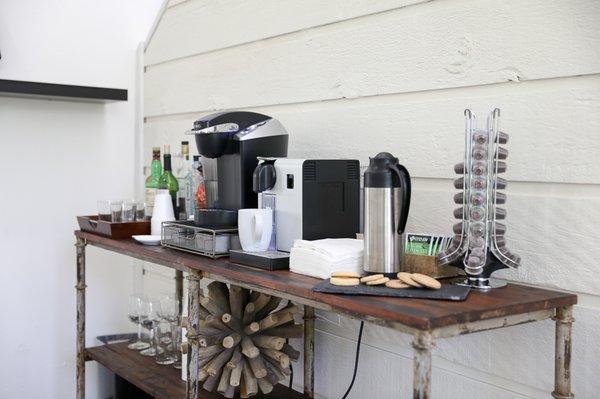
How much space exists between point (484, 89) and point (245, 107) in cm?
103

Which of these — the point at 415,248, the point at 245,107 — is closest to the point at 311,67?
the point at 245,107

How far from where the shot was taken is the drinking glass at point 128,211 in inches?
94.7

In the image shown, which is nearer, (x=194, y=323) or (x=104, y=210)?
(x=194, y=323)

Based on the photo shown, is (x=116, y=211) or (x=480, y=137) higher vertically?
(x=480, y=137)

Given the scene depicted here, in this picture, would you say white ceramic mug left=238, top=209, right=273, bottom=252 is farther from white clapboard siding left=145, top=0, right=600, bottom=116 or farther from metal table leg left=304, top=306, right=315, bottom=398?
white clapboard siding left=145, top=0, right=600, bottom=116

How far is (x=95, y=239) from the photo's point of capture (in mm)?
2377

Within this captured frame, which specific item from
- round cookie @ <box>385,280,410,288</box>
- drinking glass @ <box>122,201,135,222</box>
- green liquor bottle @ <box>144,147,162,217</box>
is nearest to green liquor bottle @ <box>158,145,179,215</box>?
green liquor bottle @ <box>144,147,162,217</box>

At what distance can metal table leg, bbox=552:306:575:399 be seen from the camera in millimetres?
1381

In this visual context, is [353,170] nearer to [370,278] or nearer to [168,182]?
[370,278]

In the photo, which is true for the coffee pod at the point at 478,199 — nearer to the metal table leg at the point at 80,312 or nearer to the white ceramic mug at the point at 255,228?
the white ceramic mug at the point at 255,228

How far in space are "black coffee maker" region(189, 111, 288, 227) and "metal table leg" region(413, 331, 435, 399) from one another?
0.88m

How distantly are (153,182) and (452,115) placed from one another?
1264 millimetres

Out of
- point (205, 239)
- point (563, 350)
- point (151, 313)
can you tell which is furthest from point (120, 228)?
point (563, 350)

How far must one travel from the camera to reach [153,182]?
2.57 meters
